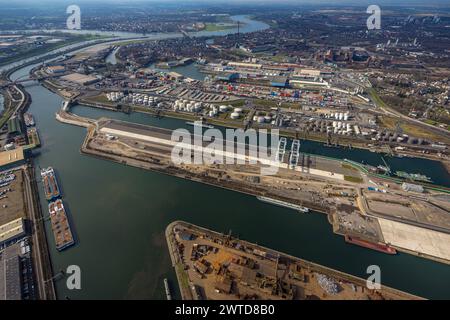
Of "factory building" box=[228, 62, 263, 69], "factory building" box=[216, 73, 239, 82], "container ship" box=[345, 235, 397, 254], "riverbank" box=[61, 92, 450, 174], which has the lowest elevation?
"container ship" box=[345, 235, 397, 254]

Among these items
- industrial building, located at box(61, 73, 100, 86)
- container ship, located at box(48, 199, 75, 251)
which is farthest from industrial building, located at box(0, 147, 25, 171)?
industrial building, located at box(61, 73, 100, 86)

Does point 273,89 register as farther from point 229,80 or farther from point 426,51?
point 426,51

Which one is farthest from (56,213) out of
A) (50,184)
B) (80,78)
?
(80,78)

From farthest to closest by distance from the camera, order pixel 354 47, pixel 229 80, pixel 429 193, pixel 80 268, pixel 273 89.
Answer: pixel 354 47 → pixel 229 80 → pixel 273 89 → pixel 429 193 → pixel 80 268

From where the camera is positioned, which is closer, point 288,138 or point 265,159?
point 265,159

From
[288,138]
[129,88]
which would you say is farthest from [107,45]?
[288,138]

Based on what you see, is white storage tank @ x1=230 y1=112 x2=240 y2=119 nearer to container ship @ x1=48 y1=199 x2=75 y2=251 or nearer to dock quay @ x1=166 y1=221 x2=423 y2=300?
dock quay @ x1=166 y1=221 x2=423 y2=300
